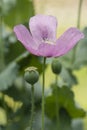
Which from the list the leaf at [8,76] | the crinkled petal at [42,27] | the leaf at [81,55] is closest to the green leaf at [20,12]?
the leaf at [81,55]

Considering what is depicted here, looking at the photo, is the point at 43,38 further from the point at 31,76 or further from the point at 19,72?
the point at 19,72

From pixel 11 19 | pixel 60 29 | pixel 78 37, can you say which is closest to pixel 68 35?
pixel 78 37

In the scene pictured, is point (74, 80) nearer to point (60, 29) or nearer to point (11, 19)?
point (11, 19)

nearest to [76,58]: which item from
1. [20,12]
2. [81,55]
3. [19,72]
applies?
[81,55]

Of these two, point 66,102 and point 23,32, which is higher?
point 23,32

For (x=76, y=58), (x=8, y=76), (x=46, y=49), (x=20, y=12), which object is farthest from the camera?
(x=20, y=12)
